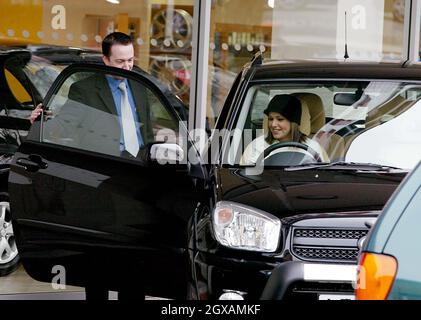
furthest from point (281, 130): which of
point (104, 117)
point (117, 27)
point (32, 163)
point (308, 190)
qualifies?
point (117, 27)

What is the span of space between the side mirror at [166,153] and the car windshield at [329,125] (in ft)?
1.34

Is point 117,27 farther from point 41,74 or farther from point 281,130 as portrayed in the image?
point 281,130

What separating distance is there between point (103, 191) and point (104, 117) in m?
0.53

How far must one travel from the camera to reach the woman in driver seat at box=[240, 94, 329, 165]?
762 centimetres

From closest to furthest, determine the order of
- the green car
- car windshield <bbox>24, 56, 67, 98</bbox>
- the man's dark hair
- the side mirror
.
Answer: the green car → the side mirror → the man's dark hair → car windshield <bbox>24, 56, 67, 98</bbox>

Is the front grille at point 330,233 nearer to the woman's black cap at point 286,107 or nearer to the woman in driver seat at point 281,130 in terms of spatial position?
the woman in driver seat at point 281,130

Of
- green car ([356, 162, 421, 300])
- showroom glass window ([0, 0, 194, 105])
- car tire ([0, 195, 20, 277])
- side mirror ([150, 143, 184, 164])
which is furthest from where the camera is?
showroom glass window ([0, 0, 194, 105])

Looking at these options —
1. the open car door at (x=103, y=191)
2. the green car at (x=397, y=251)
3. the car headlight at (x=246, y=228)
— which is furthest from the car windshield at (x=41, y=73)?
the green car at (x=397, y=251)

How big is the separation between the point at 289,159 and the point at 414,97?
0.92 metres

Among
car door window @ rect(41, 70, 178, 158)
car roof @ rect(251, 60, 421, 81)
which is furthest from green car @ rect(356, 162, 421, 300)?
car roof @ rect(251, 60, 421, 81)

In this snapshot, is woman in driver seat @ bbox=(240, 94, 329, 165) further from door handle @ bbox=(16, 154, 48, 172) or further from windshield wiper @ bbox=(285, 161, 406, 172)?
door handle @ bbox=(16, 154, 48, 172)

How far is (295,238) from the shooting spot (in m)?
6.57

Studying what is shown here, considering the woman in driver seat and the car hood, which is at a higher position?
the woman in driver seat

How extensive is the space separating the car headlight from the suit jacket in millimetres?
1140
